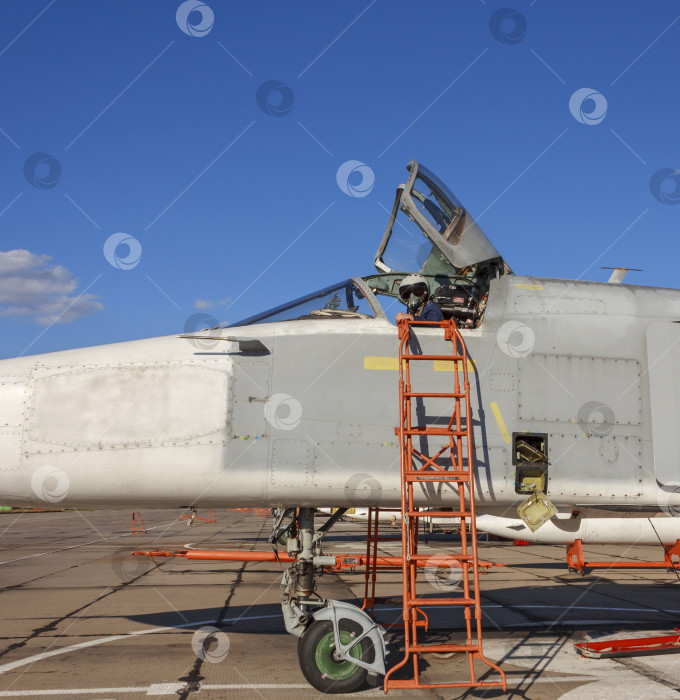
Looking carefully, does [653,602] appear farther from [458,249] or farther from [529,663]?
[458,249]

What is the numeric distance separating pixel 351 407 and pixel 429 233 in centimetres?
202

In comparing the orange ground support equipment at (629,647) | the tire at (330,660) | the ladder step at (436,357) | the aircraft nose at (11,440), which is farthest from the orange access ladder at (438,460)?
the aircraft nose at (11,440)

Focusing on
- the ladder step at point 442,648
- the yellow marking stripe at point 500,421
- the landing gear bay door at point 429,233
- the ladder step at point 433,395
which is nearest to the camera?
the ladder step at point 442,648

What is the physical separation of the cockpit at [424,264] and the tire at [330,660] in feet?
9.61

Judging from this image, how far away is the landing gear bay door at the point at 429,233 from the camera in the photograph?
21.9 feet

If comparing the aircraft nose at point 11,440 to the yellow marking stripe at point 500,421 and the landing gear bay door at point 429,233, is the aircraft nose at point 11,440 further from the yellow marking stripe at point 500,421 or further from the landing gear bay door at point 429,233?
the yellow marking stripe at point 500,421

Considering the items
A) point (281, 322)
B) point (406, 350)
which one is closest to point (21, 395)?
point (281, 322)

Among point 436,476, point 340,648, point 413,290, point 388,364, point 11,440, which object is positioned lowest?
point 340,648

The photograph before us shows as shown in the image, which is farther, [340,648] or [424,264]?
[424,264]

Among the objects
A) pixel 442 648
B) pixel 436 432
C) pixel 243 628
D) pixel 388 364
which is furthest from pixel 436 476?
pixel 243 628

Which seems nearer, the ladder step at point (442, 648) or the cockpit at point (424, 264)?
the ladder step at point (442, 648)

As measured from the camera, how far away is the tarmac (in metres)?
6.23

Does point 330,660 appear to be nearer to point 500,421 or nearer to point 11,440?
point 500,421

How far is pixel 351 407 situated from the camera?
6.05m
